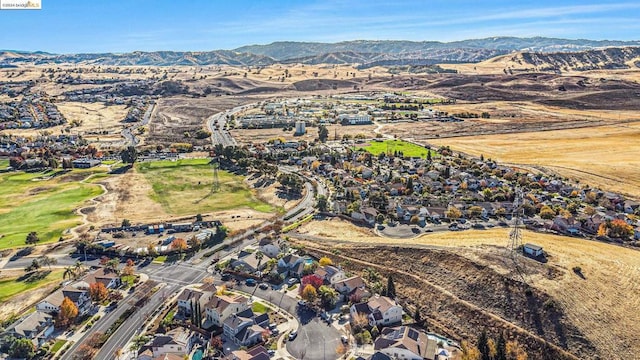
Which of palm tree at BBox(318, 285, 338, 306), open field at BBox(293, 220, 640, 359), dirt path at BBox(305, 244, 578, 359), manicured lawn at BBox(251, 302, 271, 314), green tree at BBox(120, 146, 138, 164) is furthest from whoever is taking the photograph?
green tree at BBox(120, 146, 138, 164)

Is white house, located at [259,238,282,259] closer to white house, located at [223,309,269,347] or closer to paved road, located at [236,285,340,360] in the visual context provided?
paved road, located at [236,285,340,360]

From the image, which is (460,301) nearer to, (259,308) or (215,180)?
(259,308)

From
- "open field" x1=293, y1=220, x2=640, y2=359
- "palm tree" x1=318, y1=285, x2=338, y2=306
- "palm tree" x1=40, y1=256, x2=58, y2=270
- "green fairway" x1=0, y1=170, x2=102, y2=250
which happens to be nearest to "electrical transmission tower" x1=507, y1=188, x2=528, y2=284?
"open field" x1=293, y1=220, x2=640, y2=359

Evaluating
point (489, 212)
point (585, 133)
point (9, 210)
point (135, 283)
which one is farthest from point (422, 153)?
point (9, 210)

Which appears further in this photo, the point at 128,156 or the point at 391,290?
the point at 128,156

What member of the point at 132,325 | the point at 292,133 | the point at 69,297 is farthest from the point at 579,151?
the point at 69,297

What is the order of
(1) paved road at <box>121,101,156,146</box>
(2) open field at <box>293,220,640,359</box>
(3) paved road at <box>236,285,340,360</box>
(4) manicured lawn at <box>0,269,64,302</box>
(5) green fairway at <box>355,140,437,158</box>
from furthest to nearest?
1. (1) paved road at <box>121,101,156,146</box>
2. (5) green fairway at <box>355,140,437,158</box>
3. (4) manicured lawn at <box>0,269,64,302</box>
4. (3) paved road at <box>236,285,340,360</box>
5. (2) open field at <box>293,220,640,359</box>

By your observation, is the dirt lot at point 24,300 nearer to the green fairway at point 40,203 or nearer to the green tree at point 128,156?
the green fairway at point 40,203
